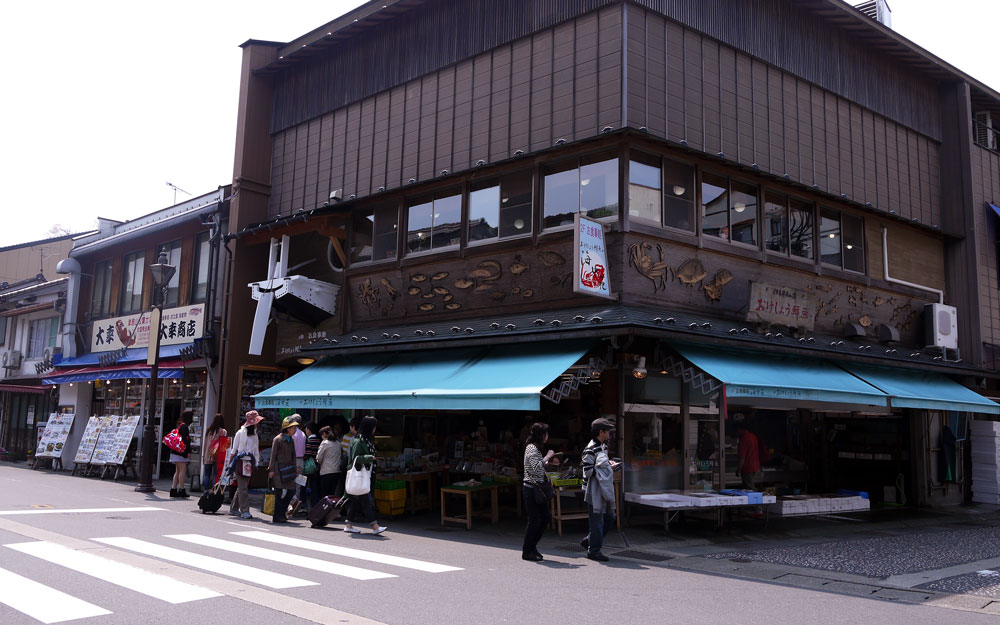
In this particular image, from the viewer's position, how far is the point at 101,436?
890 inches

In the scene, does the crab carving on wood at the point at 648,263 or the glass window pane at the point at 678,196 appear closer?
the crab carving on wood at the point at 648,263

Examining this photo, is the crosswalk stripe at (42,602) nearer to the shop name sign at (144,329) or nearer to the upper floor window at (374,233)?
the upper floor window at (374,233)

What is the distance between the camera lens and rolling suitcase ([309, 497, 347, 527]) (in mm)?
12984

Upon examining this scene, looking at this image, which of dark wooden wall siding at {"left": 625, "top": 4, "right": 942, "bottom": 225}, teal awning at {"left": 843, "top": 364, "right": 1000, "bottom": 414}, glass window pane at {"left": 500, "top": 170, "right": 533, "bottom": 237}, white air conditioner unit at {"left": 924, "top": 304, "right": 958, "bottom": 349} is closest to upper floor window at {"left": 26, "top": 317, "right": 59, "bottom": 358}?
glass window pane at {"left": 500, "top": 170, "right": 533, "bottom": 237}

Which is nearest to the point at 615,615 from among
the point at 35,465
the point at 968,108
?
the point at 968,108

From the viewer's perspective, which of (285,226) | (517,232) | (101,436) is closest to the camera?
(517,232)

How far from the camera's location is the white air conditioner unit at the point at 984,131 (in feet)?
70.0

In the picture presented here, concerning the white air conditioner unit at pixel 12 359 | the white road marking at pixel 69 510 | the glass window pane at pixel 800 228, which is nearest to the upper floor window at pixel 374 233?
the white road marking at pixel 69 510

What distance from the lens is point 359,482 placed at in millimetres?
12172

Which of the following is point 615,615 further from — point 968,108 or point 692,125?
point 968,108

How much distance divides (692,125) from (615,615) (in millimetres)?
9831

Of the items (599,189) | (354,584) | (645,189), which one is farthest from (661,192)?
(354,584)

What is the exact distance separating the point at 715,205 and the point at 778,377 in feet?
11.9

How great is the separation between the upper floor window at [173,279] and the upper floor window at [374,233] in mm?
7608
